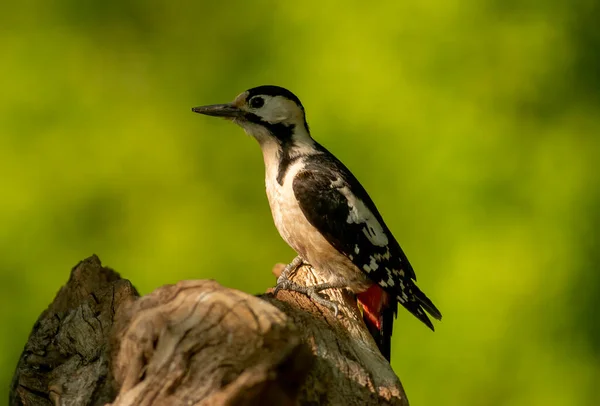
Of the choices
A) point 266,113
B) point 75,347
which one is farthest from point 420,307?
point 75,347

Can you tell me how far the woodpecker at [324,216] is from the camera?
239cm

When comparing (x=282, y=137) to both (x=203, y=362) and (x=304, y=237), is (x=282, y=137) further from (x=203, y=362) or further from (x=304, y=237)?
(x=203, y=362)

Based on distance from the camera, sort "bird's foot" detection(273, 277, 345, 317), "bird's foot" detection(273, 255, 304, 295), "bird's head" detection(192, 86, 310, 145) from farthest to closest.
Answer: "bird's head" detection(192, 86, 310, 145) < "bird's foot" detection(273, 255, 304, 295) < "bird's foot" detection(273, 277, 345, 317)

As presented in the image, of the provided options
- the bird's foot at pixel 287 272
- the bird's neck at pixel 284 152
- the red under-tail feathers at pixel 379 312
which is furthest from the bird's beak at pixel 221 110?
the red under-tail feathers at pixel 379 312

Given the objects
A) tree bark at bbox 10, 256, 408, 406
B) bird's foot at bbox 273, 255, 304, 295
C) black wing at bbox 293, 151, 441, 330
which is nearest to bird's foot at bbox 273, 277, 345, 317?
bird's foot at bbox 273, 255, 304, 295

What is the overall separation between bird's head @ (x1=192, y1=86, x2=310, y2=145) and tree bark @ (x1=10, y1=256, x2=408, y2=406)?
0.70 m

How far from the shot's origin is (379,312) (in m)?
2.48

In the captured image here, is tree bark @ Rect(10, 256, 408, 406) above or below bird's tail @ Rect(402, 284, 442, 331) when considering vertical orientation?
above

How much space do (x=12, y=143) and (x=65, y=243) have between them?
45cm

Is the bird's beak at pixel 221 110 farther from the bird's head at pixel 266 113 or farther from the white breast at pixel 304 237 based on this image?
the white breast at pixel 304 237

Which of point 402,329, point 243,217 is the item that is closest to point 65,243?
point 243,217

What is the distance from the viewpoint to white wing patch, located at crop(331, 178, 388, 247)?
2430 millimetres

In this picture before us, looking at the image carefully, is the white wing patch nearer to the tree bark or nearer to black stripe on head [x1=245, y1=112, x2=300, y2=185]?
black stripe on head [x1=245, y1=112, x2=300, y2=185]

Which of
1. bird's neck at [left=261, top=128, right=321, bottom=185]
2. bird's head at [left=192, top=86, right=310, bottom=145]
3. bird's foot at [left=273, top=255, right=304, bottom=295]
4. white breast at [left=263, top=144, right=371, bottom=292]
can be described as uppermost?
bird's head at [left=192, top=86, right=310, bottom=145]
